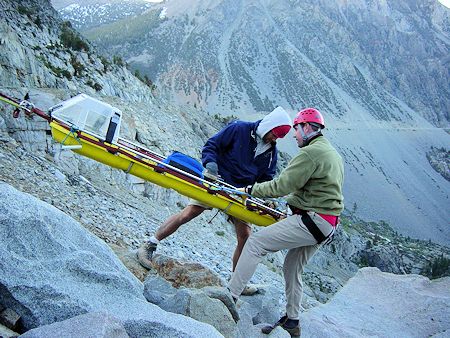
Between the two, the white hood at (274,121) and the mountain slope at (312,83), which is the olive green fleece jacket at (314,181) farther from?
the mountain slope at (312,83)

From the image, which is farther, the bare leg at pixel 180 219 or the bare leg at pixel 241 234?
the bare leg at pixel 241 234

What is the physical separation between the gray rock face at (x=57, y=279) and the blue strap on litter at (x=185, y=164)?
7.29 feet

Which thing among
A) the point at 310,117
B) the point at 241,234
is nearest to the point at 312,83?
the point at 241,234

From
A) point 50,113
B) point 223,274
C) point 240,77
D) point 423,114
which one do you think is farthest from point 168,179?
point 423,114

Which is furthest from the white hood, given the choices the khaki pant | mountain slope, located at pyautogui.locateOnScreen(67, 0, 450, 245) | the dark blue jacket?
mountain slope, located at pyautogui.locateOnScreen(67, 0, 450, 245)

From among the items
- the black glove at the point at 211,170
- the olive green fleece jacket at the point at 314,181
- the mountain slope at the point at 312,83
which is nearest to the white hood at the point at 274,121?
→ the olive green fleece jacket at the point at 314,181

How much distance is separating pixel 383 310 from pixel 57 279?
8.15 metres

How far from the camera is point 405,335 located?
808 cm

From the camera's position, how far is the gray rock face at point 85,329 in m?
2.72

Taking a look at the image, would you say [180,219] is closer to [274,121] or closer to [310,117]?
[274,121]

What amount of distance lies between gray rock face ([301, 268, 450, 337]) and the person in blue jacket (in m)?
2.67

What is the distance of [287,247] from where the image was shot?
5184mm

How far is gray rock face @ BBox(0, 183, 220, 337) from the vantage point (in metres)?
3.33

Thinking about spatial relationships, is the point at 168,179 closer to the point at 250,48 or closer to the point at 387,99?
the point at 250,48
